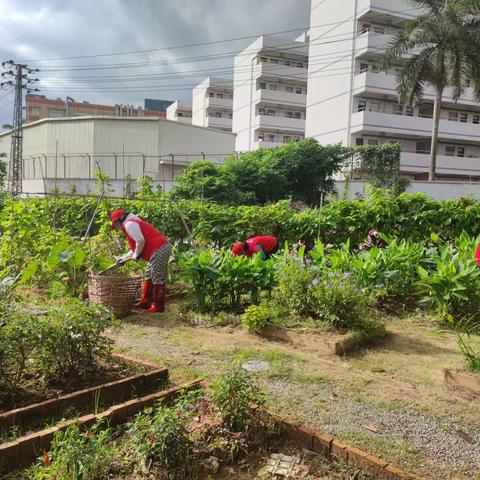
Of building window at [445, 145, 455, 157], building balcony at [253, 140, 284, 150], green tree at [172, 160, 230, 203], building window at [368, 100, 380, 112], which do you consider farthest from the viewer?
building balcony at [253, 140, 284, 150]

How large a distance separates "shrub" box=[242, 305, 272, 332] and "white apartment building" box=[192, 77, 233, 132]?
53.9 metres

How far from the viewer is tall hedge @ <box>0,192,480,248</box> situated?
25.8 feet

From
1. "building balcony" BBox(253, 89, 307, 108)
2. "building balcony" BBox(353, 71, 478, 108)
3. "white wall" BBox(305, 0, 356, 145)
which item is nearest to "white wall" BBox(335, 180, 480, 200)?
"building balcony" BBox(353, 71, 478, 108)

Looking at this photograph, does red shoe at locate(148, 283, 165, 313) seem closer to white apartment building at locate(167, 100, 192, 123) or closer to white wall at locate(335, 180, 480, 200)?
white wall at locate(335, 180, 480, 200)

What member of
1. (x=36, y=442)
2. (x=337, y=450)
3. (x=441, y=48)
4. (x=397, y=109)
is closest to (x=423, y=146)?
(x=397, y=109)

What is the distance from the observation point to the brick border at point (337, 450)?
2578mm

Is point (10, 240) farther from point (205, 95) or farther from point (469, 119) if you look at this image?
point (205, 95)

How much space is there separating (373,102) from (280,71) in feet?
40.1

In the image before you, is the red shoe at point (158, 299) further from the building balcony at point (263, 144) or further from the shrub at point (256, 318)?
the building balcony at point (263, 144)

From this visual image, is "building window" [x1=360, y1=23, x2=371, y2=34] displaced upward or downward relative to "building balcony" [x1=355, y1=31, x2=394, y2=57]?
upward

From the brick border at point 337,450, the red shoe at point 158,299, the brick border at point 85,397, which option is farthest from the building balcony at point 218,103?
the brick border at point 337,450

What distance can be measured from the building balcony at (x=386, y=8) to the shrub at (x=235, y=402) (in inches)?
1584

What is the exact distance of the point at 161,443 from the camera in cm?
251

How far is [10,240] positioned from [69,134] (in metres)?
33.2
